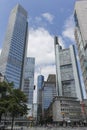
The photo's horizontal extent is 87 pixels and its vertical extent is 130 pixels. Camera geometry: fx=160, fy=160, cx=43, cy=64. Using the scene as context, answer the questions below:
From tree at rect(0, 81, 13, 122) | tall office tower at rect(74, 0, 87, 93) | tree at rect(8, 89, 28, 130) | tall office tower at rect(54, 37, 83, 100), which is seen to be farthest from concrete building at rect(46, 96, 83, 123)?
tree at rect(0, 81, 13, 122)

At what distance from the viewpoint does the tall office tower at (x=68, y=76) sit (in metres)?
176

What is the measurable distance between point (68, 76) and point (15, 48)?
69045 mm

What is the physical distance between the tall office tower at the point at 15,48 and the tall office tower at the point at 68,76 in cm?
5249

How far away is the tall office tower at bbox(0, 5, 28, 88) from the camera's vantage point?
5251 inches

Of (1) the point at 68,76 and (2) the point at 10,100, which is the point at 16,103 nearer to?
(2) the point at 10,100

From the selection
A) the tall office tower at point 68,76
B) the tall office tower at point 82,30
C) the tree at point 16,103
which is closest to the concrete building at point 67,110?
the tall office tower at point 82,30

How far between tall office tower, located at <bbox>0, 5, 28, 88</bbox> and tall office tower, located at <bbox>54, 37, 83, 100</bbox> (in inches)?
2067

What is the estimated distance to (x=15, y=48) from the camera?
14712 centimetres

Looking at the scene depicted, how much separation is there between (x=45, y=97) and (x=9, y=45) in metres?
83.5

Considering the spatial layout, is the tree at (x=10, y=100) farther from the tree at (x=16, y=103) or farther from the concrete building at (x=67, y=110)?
the concrete building at (x=67, y=110)

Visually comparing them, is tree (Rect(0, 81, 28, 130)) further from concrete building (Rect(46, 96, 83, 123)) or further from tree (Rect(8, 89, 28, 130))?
concrete building (Rect(46, 96, 83, 123))

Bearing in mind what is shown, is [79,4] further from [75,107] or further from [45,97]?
[45,97]

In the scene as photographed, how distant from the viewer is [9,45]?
475 feet

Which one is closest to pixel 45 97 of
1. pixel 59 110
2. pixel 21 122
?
pixel 21 122
